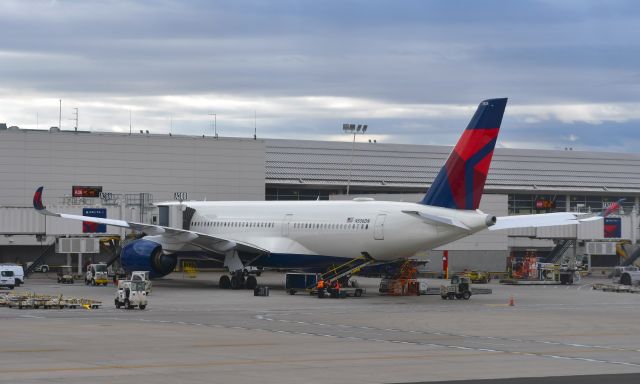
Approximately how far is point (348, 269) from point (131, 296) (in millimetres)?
16405

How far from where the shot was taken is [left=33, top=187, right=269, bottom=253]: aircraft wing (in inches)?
2564

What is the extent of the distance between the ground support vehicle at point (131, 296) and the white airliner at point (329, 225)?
14.7 metres

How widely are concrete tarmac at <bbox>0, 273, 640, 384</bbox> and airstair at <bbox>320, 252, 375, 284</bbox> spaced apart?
307 centimetres

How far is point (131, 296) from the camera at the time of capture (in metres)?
49.0

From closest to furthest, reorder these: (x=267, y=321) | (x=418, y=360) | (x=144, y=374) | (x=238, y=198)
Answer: (x=144, y=374) → (x=418, y=360) → (x=267, y=321) → (x=238, y=198)

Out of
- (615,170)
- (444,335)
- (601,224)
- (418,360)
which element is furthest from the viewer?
(615,170)

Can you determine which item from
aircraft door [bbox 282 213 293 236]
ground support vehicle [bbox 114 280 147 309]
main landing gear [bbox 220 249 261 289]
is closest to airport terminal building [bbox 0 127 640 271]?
main landing gear [bbox 220 249 261 289]

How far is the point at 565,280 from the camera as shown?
81.3 metres

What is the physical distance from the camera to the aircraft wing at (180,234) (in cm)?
6512

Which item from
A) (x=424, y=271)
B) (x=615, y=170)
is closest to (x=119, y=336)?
(x=424, y=271)

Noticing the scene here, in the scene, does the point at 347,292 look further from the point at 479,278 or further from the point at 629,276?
the point at 629,276

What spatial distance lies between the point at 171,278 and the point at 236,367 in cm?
5421

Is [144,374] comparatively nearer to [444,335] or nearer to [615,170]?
[444,335]

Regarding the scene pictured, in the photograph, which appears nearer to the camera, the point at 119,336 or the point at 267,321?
the point at 119,336
